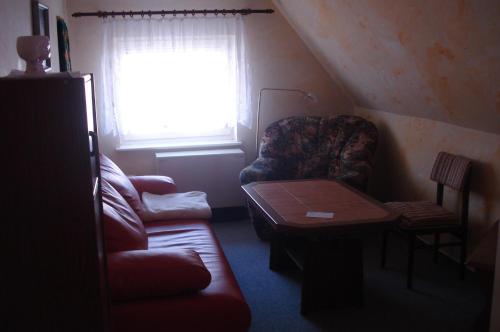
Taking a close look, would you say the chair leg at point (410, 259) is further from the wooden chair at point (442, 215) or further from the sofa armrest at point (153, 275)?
the sofa armrest at point (153, 275)

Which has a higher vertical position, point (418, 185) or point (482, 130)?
point (482, 130)

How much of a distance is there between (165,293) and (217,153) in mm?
2615

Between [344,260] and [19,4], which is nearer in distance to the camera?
[19,4]

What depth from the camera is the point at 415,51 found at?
10.2 feet

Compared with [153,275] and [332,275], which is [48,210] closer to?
[153,275]

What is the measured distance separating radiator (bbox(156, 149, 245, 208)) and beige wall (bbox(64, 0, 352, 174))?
253 mm

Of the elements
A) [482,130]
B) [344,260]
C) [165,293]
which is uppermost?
[482,130]

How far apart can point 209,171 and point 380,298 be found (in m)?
2.03

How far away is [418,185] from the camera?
3.94 m

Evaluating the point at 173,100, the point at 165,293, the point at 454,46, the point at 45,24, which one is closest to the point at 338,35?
the point at 454,46

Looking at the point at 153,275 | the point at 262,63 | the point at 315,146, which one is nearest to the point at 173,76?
the point at 262,63

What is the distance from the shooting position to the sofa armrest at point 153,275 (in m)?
1.93

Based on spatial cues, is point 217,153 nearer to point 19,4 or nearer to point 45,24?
point 45,24

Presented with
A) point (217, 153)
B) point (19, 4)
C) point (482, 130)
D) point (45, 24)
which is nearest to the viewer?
point (19, 4)
